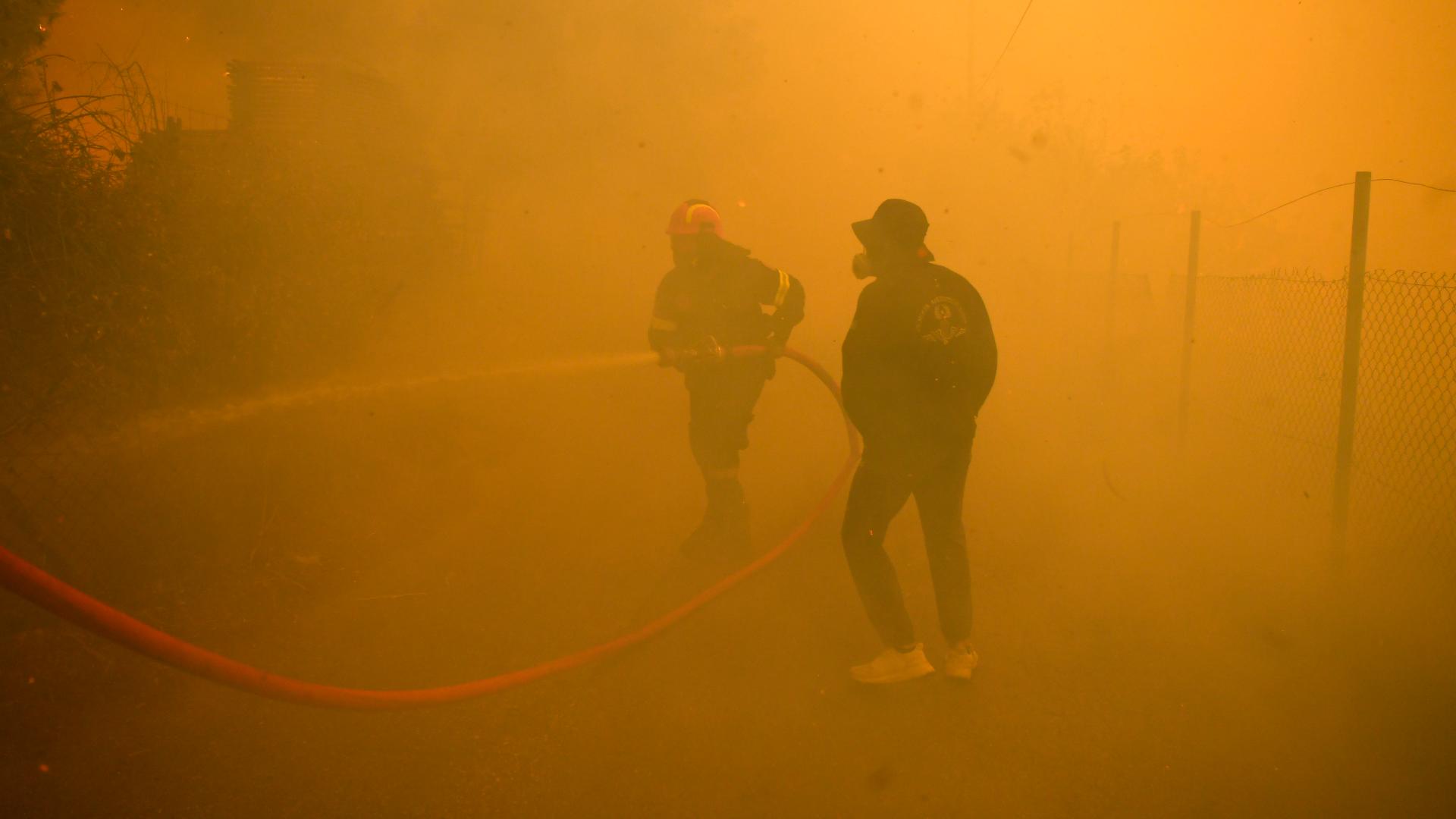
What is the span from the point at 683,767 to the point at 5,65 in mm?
4085

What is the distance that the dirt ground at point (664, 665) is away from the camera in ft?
8.99

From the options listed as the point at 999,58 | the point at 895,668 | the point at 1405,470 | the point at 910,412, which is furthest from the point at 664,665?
the point at 999,58

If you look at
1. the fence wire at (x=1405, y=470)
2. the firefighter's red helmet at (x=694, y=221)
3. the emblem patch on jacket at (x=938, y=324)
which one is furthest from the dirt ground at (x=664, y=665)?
the firefighter's red helmet at (x=694, y=221)

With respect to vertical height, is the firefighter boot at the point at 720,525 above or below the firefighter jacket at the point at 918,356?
below

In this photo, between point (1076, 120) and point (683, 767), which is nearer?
point (683, 767)

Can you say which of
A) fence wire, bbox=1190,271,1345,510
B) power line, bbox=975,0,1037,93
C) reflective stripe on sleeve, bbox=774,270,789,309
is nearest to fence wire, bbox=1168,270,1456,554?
fence wire, bbox=1190,271,1345,510

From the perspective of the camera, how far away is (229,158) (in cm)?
655

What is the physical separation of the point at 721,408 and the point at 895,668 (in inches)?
72.5

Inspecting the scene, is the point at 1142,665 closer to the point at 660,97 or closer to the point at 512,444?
the point at 512,444

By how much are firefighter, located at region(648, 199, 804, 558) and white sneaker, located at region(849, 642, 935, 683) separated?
61.7 inches

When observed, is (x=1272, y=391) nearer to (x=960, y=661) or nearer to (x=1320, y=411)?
(x=1320, y=411)

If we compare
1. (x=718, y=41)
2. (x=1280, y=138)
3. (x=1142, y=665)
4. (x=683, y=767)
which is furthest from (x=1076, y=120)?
(x=683, y=767)

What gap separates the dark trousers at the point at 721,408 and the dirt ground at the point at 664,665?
0.61 metres

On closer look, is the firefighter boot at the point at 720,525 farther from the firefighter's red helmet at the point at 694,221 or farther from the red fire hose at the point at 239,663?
the firefighter's red helmet at the point at 694,221
